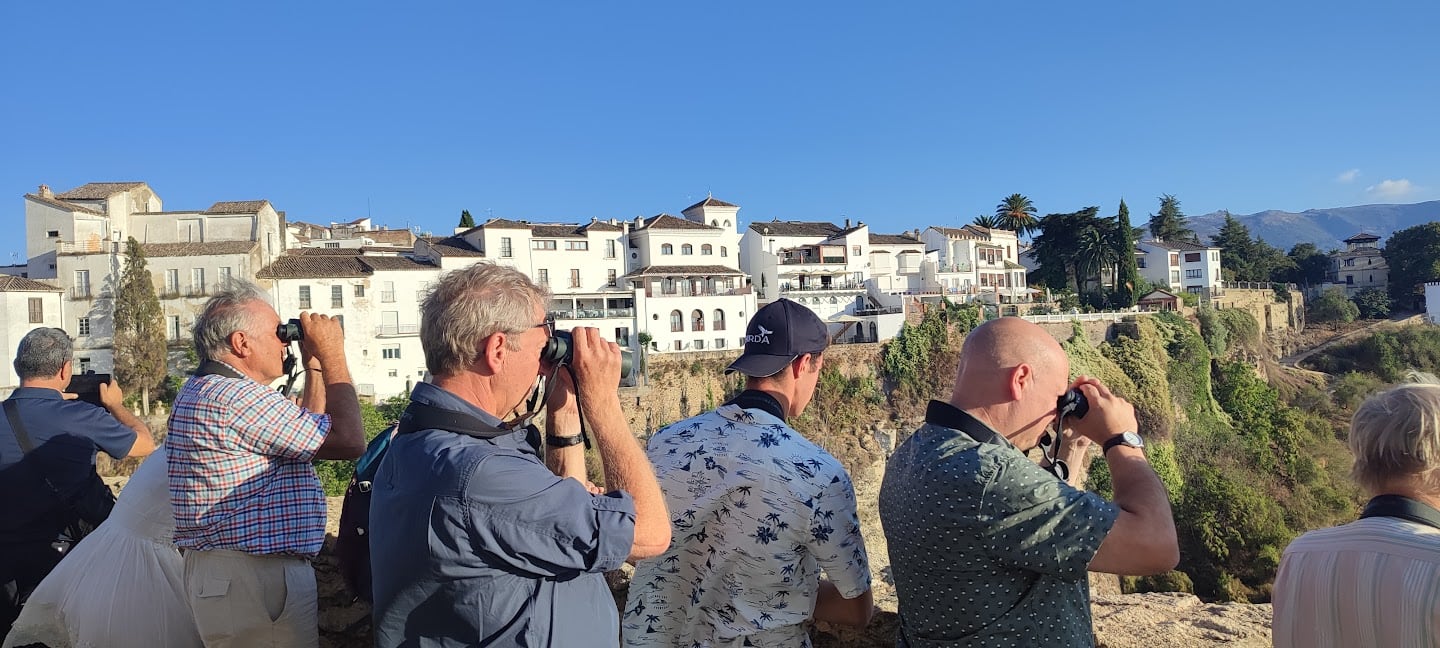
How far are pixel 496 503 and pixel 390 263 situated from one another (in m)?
36.6

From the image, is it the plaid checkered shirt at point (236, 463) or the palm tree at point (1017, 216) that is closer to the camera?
the plaid checkered shirt at point (236, 463)

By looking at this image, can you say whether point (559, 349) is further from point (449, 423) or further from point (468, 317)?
point (449, 423)

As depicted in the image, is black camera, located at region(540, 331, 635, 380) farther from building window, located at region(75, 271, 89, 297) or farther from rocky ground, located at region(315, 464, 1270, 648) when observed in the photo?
building window, located at region(75, 271, 89, 297)

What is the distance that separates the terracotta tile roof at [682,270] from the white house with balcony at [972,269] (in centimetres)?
1292

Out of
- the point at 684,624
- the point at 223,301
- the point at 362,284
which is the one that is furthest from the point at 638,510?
the point at 362,284

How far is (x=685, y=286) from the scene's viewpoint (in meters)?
40.4

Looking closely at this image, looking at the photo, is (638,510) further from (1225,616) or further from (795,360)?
(1225,616)

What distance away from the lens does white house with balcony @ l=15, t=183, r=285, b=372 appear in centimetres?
3222

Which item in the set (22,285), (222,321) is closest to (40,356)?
(222,321)

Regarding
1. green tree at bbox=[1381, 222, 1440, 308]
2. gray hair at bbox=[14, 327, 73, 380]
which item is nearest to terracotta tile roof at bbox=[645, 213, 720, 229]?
gray hair at bbox=[14, 327, 73, 380]

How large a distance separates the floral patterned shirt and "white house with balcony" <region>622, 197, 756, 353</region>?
116ft

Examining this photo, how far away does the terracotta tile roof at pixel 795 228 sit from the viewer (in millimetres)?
48094

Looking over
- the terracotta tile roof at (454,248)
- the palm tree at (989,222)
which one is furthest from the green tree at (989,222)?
the terracotta tile roof at (454,248)

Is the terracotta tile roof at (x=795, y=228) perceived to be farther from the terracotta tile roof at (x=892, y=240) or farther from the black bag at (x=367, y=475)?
the black bag at (x=367, y=475)
